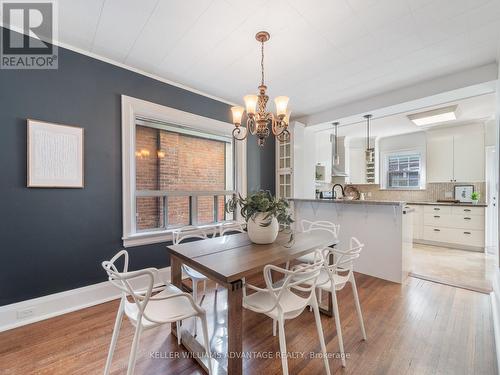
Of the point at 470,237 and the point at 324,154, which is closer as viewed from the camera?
the point at 470,237

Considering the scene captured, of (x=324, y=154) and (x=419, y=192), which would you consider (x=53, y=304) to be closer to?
(x=324, y=154)

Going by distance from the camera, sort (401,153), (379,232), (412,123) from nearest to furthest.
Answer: (379,232)
(412,123)
(401,153)

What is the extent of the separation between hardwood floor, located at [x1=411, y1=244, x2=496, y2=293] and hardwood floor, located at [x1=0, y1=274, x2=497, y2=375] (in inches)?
21.5

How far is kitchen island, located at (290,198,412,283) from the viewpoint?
296cm

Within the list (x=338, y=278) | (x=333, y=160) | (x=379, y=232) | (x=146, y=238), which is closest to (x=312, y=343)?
(x=338, y=278)

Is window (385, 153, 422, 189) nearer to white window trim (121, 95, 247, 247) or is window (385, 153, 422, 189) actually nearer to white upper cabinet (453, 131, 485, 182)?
white upper cabinet (453, 131, 485, 182)

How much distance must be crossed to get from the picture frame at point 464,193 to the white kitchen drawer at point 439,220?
596 millimetres

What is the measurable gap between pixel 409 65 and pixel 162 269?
Result: 3809 millimetres

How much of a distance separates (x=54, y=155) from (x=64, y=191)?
0.35 meters

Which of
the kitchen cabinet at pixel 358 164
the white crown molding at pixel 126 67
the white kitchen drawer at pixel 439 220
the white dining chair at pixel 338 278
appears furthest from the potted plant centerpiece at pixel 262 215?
the kitchen cabinet at pixel 358 164

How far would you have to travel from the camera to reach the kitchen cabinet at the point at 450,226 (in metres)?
4.27

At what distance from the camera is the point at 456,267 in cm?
346

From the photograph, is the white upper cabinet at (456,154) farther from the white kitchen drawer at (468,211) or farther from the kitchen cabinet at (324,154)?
the kitchen cabinet at (324,154)

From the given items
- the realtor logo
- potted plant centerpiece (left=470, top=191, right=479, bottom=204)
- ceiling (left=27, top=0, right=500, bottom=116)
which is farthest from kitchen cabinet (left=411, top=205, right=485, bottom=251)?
the realtor logo
